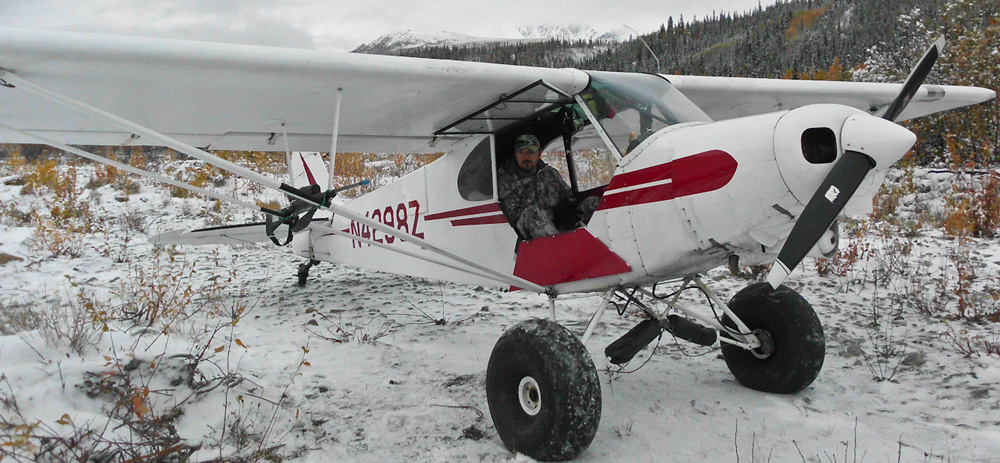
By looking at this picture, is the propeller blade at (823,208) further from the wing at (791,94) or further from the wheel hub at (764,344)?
the wing at (791,94)

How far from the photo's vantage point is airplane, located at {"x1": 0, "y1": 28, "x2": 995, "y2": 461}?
2.29 metres

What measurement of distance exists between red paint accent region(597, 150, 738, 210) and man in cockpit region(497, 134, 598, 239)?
0.78 m

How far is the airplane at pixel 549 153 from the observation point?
229 centimetres

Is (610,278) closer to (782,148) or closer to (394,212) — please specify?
(782,148)

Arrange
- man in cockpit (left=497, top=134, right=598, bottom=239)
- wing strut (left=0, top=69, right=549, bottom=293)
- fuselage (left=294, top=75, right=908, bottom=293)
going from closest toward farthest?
fuselage (left=294, top=75, right=908, bottom=293) → wing strut (left=0, top=69, right=549, bottom=293) → man in cockpit (left=497, top=134, right=598, bottom=239)

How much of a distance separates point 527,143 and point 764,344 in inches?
77.2

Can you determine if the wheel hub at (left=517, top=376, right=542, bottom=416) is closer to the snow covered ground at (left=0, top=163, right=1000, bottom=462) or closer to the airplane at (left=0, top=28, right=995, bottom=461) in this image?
the airplane at (left=0, top=28, right=995, bottom=461)

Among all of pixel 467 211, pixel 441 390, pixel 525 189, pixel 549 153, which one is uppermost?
pixel 549 153

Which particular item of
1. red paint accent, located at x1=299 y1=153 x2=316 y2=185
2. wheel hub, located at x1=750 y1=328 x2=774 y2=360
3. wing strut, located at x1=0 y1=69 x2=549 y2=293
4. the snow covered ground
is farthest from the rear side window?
red paint accent, located at x1=299 y1=153 x2=316 y2=185

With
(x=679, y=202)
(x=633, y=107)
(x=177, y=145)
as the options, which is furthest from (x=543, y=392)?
(x=177, y=145)

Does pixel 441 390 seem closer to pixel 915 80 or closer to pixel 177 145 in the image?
pixel 177 145

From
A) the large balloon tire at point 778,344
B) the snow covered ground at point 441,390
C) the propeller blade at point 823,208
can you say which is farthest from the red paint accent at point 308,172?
the propeller blade at point 823,208

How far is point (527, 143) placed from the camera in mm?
3750

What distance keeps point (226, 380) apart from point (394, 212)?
246cm
